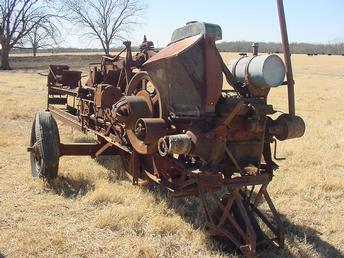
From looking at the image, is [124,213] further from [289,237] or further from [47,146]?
[289,237]

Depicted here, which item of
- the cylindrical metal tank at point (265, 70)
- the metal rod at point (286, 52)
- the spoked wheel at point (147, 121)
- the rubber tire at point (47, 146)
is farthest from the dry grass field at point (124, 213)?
the cylindrical metal tank at point (265, 70)

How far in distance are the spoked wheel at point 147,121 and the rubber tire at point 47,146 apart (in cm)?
138

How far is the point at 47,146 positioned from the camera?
606 centimetres

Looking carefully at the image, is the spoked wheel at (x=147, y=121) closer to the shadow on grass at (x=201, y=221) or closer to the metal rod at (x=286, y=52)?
the shadow on grass at (x=201, y=221)

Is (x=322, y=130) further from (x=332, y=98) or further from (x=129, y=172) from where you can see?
(x=332, y=98)

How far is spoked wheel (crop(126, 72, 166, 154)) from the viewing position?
14.4 feet

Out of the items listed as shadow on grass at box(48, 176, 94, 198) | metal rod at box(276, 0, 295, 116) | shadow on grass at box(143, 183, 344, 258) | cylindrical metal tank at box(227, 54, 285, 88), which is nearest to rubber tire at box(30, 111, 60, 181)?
shadow on grass at box(48, 176, 94, 198)

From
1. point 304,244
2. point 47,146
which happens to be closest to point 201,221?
point 304,244

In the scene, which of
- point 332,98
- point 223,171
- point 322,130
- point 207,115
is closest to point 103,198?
point 223,171

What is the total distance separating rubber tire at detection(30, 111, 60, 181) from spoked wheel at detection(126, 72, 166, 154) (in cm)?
138

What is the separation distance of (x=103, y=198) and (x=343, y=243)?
108 inches

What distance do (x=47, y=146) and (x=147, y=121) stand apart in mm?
2180

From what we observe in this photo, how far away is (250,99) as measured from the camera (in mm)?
4305

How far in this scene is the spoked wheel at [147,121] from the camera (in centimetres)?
438
